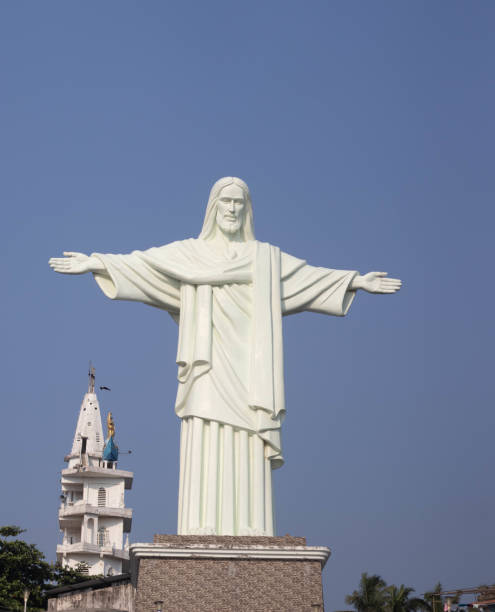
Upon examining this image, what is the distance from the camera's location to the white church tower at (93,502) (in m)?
52.6

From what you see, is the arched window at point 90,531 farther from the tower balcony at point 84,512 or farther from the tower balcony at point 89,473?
the tower balcony at point 89,473

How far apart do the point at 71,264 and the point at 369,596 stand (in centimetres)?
2788

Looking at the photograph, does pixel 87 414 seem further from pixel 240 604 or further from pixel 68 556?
pixel 240 604

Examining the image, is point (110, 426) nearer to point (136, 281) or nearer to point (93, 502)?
point (93, 502)

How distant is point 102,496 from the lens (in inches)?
2188

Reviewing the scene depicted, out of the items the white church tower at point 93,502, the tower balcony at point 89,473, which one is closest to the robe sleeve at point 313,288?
the white church tower at point 93,502

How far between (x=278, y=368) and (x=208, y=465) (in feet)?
5.09

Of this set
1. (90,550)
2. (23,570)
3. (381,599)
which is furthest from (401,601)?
(90,550)

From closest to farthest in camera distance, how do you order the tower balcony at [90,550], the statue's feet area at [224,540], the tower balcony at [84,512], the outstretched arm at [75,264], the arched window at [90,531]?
1. the statue's feet area at [224,540]
2. the outstretched arm at [75,264]
3. the tower balcony at [90,550]
4. the arched window at [90,531]
5. the tower balcony at [84,512]

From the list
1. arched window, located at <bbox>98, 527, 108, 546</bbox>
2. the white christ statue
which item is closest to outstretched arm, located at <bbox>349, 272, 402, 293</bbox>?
the white christ statue

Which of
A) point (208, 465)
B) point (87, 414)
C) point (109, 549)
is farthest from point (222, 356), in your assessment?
point (87, 414)

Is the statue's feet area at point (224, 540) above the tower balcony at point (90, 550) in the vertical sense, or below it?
below

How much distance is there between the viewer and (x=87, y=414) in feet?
194

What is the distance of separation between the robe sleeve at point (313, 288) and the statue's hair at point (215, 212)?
63cm
